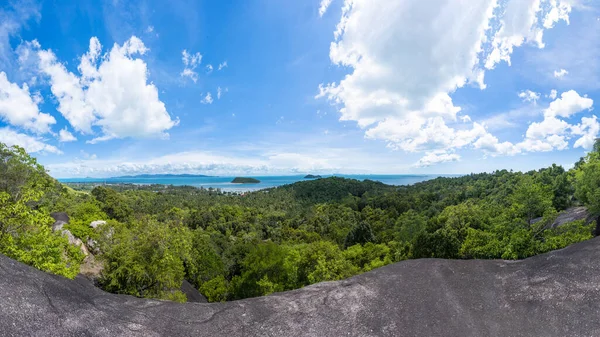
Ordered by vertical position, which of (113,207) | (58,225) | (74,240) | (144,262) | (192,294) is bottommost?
(192,294)

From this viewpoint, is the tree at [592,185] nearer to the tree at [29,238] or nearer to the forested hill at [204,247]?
the forested hill at [204,247]

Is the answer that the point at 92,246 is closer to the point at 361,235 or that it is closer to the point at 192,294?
the point at 192,294

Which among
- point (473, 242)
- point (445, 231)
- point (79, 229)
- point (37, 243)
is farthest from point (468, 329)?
point (445, 231)

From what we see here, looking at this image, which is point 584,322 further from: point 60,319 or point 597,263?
point 60,319

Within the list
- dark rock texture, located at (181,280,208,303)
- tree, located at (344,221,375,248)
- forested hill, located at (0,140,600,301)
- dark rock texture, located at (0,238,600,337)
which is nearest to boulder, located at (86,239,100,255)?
forested hill, located at (0,140,600,301)

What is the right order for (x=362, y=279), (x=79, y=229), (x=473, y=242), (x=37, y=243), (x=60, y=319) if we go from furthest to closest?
(x=79, y=229) → (x=473, y=242) → (x=37, y=243) → (x=362, y=279) → (x=60, y=319)

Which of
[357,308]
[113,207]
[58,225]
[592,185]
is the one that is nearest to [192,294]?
Result: [58,225]

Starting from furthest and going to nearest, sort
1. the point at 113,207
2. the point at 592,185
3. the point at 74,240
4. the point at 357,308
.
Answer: the point at 113,207, the point at 74,240, the point at 592,185, the point at 357,308

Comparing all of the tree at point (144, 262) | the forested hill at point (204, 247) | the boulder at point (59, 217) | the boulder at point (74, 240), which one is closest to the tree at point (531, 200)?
the forested hill at point (204, 247)
